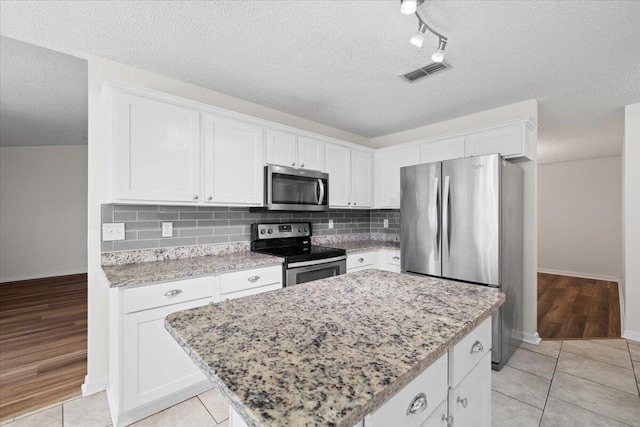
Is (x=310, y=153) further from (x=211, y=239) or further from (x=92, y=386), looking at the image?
(x=92, y=386)

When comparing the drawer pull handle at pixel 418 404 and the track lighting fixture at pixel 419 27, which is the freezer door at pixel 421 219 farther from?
the drawer pull handle at pixel 418 404

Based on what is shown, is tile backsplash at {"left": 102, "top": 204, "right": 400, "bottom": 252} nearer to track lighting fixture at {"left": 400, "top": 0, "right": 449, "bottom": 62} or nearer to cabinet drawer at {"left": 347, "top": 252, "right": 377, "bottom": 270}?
Answer: cabinet drawer at {"left": 347, "top": 252, "right": 377, "bottom": 270}

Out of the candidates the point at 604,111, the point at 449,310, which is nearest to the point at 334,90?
the point at 449,310

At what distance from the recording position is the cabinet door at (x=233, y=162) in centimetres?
242

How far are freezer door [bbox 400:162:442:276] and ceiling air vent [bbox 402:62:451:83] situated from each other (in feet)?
2.60

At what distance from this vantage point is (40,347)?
9.13ft

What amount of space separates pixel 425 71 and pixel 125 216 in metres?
2.65

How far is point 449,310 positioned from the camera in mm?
1092

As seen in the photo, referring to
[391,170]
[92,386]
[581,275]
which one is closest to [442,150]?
[391,170]

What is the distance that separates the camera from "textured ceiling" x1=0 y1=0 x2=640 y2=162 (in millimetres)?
1660

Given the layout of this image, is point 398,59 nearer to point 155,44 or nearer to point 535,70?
point 535,70

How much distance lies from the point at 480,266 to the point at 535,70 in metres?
1.65

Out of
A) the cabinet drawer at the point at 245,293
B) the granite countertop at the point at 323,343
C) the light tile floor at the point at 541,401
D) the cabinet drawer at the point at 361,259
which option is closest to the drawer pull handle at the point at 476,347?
the granite countertop at the point at 323,343

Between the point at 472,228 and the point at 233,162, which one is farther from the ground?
the point at 233,162
